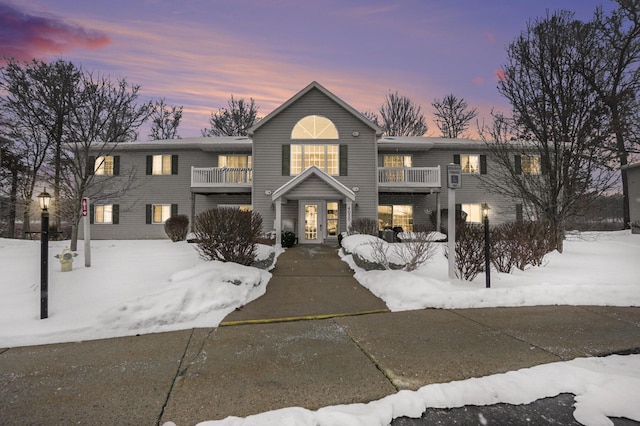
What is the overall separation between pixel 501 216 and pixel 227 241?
17.6 m

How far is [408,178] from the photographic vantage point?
17.7 meters

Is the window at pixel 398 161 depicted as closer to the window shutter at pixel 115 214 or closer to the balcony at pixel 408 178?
the balcony at pixel 408 178

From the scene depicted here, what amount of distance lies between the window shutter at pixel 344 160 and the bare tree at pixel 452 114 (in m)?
19.9

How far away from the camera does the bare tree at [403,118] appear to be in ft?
99.7

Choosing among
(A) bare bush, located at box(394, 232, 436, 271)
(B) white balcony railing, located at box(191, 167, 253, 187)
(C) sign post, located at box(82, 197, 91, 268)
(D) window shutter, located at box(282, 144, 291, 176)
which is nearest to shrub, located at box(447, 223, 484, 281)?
(A) bare bush, located at box(394, 232, 436, 271)

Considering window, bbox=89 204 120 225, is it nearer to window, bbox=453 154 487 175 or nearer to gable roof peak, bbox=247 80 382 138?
gable roof peak, bbox=247 80 382 138

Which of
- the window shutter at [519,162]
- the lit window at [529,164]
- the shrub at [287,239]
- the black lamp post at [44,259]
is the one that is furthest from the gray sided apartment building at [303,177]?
the black lamp post at [44,259]

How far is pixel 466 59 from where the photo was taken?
20.5 meters

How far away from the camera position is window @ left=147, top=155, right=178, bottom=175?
19062 mm

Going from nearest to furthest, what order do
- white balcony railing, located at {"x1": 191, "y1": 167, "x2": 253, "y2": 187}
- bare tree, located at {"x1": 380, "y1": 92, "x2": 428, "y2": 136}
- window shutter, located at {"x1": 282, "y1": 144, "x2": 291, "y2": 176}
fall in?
window shutter, located at {"x1": 282, "y1": 144, "x2": 291, "y2": 176}, white balcony railing, located at {"x1": 191, "y1": 167, "x2": 253, "y2": 187}, bare tree, located at {"x1": 380, "y1": 92, "x2": 428, "y2": 136}

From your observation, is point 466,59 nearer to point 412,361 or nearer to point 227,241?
point 227,241

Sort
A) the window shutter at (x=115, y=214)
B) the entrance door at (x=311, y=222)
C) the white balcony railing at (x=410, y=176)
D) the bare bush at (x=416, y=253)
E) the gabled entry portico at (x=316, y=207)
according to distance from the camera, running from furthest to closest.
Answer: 1. the window shutter at (x=115, y=214)
2. the white balcony railing at (x=410, y=176)
3. the entrance door at (x=311, y=222)
4. the gabled entry portico at (x=316, y=207)
5. the bare bush at (x=416, y=253)

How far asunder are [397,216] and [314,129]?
284 inches

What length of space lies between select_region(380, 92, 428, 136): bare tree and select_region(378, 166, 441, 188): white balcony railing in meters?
14.0
